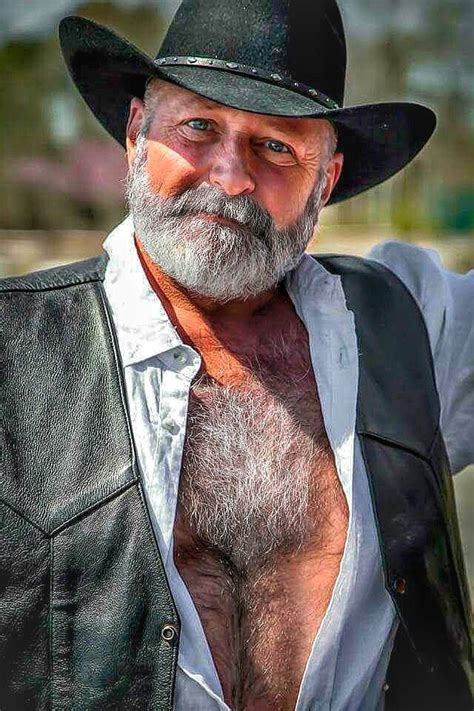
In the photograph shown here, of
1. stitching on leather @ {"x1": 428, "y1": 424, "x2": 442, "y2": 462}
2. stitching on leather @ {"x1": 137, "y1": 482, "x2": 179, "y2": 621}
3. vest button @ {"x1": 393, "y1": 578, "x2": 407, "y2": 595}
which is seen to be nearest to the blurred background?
stitching on leather @ {"x1": 428, "y1": 424, "x2": 442, "y2": 462}

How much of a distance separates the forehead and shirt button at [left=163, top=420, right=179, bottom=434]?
0.53 m

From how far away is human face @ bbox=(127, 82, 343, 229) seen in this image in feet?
6.14

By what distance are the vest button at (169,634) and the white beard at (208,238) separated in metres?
0.61

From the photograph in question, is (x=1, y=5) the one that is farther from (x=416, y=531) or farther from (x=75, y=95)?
(x=416, y=531)

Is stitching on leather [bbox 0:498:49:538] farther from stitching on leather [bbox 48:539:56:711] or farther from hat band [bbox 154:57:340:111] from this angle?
hat band [bbox 154:57:340:111]

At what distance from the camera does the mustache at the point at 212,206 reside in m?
1.87

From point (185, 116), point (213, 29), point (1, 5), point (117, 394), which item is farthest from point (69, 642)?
point (1, 5)

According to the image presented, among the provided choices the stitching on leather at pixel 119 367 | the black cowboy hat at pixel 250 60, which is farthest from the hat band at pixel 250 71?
the stitching on leather at pixel 119 367

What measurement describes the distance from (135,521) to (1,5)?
4.60 meters

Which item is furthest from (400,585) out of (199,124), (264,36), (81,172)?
(81,172)

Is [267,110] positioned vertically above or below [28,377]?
above

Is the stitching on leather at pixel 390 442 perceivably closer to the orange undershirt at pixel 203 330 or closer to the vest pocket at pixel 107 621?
the orange undershirt at pixel 203 330

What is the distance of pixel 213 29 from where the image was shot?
6.26ft

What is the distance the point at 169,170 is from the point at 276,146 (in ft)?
0.65
